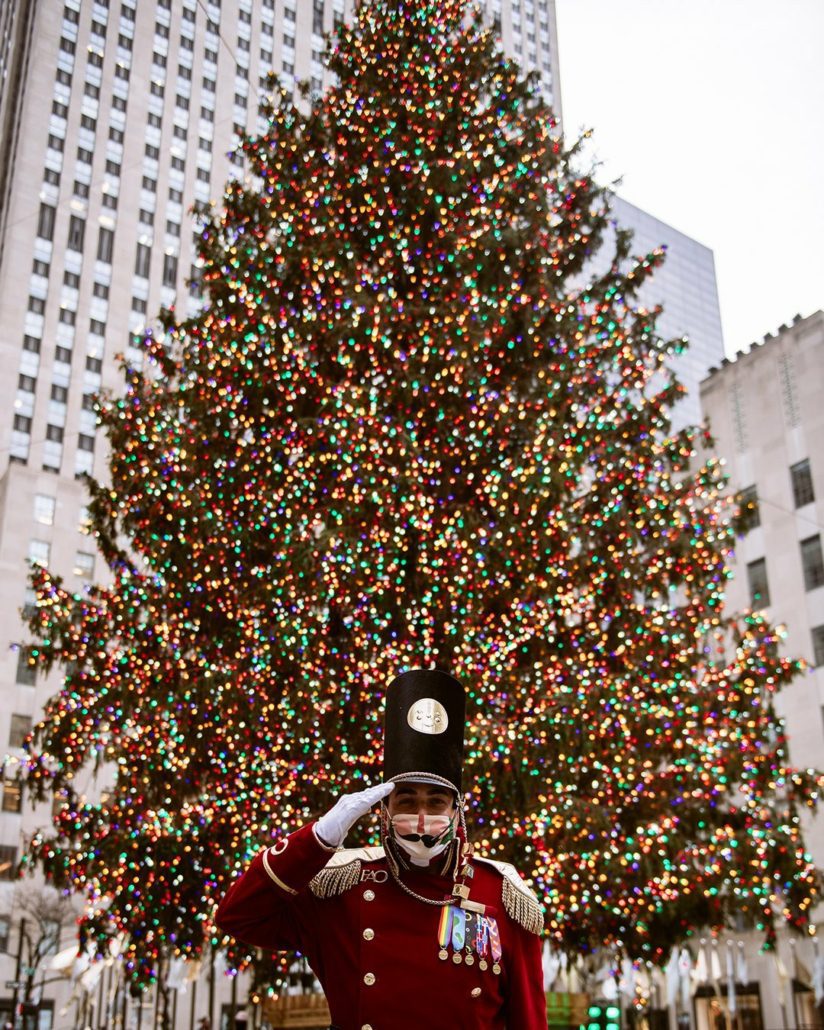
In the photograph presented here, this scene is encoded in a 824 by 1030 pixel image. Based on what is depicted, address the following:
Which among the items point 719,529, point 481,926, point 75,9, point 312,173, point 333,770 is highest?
point 75,9

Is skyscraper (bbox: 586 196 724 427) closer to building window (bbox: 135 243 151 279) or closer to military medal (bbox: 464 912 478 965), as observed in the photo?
building window (bbox: 135 243 151 279)

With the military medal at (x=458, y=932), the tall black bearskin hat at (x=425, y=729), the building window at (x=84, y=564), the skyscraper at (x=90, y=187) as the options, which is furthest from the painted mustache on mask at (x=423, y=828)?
the building window at (x=84, y=564)

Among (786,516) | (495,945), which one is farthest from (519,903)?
(786,516)

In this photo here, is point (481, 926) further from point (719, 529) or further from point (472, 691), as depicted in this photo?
point (719, 529)

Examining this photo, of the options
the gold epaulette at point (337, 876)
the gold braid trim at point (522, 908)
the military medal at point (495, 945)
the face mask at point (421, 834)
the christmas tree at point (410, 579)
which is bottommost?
the military medal at point (495, 945)

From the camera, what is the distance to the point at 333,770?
10.7m

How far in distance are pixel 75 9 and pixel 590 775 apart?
76.7m

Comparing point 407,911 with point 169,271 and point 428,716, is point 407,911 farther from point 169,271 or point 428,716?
point 169,271

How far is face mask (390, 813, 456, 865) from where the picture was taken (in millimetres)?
3203

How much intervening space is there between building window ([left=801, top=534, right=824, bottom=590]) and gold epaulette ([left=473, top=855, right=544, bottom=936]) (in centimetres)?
2922

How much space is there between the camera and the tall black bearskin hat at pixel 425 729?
3.34 m

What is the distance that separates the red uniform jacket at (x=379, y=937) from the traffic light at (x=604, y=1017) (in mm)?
7645

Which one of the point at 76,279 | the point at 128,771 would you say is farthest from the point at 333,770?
the point at 76,279

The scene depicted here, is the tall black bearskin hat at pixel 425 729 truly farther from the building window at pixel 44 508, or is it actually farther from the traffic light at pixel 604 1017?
the building window at pixel 44 508
